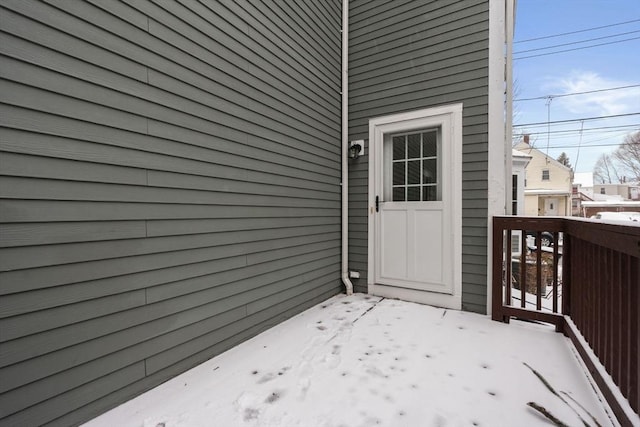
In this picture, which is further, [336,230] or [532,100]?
[532,100]

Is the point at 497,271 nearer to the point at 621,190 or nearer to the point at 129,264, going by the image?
the point at 129,264

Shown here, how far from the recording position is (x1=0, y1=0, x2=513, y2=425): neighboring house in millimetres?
1241

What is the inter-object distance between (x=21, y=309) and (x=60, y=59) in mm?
1067

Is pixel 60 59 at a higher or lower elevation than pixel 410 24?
lower

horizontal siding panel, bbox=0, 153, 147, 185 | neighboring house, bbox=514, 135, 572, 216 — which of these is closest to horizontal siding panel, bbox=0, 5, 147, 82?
horizontal siding panel, bbox=0, 153, 147, 185

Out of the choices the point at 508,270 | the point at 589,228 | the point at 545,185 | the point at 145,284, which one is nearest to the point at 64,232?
the point at 145,284

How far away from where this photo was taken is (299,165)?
9.87 feet

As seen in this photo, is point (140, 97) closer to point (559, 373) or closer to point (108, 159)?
point (108, 159)

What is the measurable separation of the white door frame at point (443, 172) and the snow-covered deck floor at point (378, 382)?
2.03 ft

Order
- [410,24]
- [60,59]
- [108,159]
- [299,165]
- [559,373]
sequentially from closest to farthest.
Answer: [60,59] → [108,159] → [559,373] → [299,165] → [410,24]

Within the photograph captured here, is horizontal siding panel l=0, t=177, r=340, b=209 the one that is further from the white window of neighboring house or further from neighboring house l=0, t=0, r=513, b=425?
the white window of neighboring house

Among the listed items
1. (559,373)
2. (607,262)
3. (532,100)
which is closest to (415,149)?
(607,262)

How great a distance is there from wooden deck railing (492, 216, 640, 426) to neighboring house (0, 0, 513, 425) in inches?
11.7

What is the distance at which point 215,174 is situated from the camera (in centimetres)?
207
